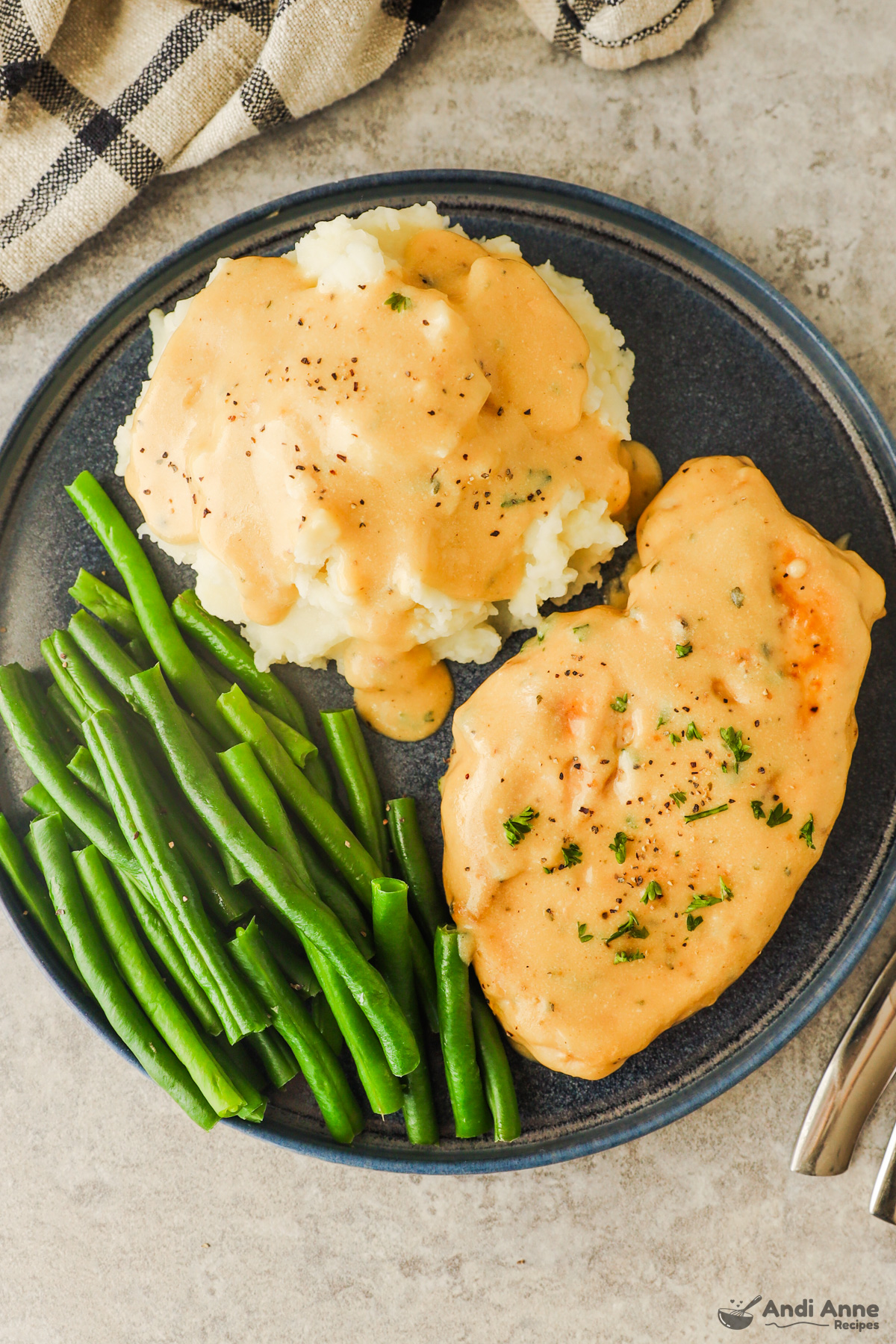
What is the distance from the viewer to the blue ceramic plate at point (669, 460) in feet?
10.5

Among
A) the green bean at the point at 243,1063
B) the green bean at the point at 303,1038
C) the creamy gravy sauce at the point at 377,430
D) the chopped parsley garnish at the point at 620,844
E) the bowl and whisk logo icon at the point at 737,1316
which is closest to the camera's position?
the creamy gravy sauce at the point at 377,430

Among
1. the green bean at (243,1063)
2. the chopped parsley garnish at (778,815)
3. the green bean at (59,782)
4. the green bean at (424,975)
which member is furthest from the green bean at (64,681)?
the chopped parsley garnish at (778,815)

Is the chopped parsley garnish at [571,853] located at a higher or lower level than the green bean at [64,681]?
lower

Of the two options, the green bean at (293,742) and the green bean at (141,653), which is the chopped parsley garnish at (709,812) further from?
the green bean at (141,653)

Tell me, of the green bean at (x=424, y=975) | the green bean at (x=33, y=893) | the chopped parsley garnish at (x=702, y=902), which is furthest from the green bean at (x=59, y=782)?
the chopped parsley garnish at (x=702, y=902)

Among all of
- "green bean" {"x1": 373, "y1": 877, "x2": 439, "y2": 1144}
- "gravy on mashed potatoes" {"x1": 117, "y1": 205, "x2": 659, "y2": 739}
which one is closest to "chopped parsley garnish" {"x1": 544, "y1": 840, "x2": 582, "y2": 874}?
"green bean" {"x1": 373, "y1": 877, "x2": 439, "y2": 1144}

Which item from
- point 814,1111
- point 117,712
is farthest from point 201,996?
point 814,1111

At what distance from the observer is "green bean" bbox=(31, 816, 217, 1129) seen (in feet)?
9.78

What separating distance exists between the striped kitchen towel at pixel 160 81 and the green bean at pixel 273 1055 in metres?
3.07

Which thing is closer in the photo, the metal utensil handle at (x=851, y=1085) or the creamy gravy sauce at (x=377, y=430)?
the creamy gravy sauce at (x=377, y=430)

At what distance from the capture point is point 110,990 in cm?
299

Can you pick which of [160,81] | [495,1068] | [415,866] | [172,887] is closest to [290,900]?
[172,887]

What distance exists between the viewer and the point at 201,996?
9.88 feet

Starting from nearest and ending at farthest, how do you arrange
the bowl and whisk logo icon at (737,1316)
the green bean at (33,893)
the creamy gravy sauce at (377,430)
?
the creamy gravy sauce at (377,430) → the green bean at (33,893) → the bowl and whisk logo icon at (737,1316)
